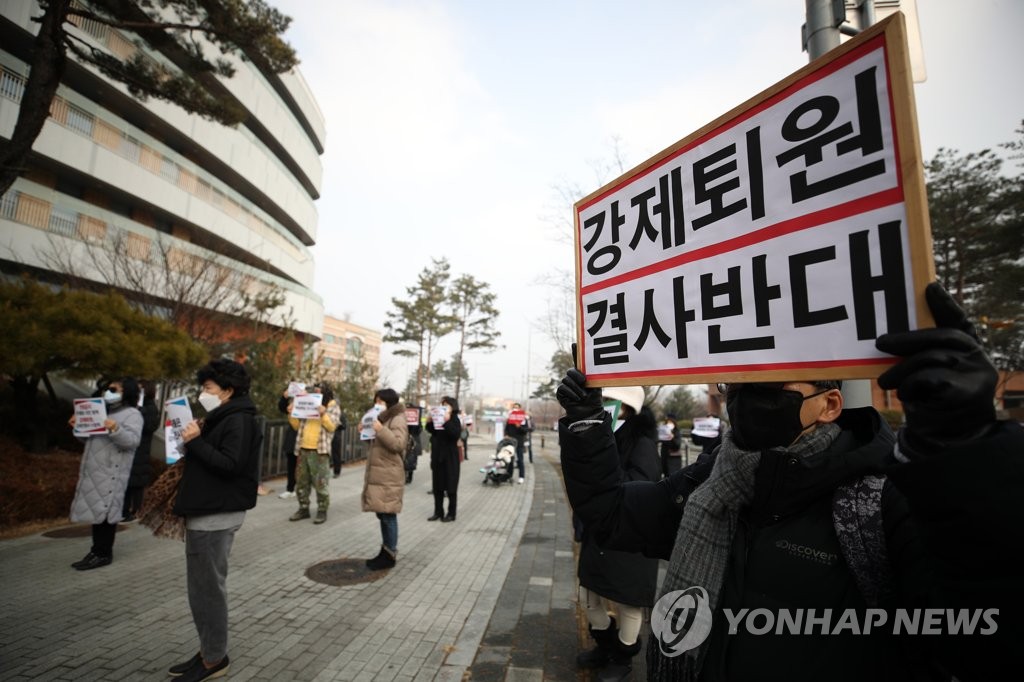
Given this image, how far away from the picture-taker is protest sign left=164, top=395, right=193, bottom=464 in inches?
134

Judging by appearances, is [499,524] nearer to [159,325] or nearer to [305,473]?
[305,473]

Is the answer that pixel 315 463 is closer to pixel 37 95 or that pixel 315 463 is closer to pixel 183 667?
pixel 183 667

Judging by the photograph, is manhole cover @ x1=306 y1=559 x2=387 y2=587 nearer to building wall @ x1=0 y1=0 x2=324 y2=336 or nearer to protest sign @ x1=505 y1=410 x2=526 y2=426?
protest sign @ x1=505 y1=410 x2=526 y2=426

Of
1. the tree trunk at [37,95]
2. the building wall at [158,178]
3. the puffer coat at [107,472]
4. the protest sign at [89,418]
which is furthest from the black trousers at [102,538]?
the building wall at [158,178]

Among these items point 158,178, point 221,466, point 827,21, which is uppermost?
point 158,178

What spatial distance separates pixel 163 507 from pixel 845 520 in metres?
4.34

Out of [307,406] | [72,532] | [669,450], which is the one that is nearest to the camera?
[72,532]

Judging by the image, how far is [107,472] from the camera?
5.13 meters

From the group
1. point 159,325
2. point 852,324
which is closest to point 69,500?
point 159,325

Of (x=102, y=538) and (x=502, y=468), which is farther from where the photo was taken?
(x=502, y=468)

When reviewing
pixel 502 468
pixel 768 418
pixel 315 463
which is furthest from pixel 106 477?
pixel 502 468

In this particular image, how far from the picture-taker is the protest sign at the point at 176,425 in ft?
11.2

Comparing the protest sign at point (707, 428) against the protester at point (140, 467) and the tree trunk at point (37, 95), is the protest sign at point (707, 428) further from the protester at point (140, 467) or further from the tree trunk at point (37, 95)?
the tree trunk at point (37, 95)

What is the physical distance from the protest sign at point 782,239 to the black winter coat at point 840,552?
0.28 metres
